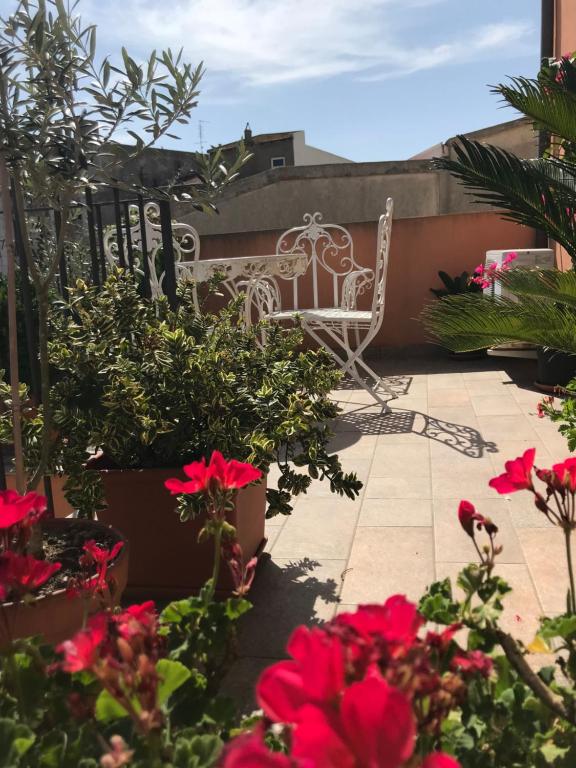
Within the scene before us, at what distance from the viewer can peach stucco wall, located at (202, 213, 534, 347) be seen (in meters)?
6.73

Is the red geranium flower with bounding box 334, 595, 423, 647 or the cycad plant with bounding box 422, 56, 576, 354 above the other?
the cycad plant with bounding box 422, 56, 576, 354

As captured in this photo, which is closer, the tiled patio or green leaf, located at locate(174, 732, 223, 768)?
green leaf, located at locate(174, 732, 223, 768)

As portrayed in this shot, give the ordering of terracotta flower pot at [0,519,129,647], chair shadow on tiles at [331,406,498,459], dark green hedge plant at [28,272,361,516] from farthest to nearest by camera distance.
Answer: chair shadow on tiles at [331,406,498,459] → dark green hedge plant at [28,272,361,516] → terracotta flower pot at [0,519,129,647]

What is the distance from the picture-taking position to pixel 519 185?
8.79ft

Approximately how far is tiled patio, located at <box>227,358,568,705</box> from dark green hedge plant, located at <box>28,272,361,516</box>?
0.35m

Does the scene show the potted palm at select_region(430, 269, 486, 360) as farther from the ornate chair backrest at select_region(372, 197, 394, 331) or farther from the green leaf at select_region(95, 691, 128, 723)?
the green leaf at select_region(95, 691, 128, 723)

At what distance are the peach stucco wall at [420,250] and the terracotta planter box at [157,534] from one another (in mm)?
4993

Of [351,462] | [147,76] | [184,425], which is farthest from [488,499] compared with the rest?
[147,76]

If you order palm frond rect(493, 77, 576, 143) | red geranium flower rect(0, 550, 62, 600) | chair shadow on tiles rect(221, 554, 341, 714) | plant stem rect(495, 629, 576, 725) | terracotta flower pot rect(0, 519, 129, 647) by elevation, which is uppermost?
palm frond rect(493, 77, 576, 143)

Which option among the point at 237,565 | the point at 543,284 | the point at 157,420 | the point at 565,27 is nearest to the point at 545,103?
the point at 543,284

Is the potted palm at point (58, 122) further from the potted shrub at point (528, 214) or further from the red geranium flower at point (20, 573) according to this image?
the potted shrub at point (528, 214)

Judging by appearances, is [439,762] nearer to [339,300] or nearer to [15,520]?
[15,520]

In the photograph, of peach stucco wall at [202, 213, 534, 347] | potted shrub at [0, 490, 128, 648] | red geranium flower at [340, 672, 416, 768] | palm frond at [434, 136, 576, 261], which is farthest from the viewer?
peach stucco wall at [202, 213, 534, 347]

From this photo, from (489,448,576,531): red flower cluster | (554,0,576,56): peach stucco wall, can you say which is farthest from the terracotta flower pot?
(554,0,576,56): peach stucco wall
